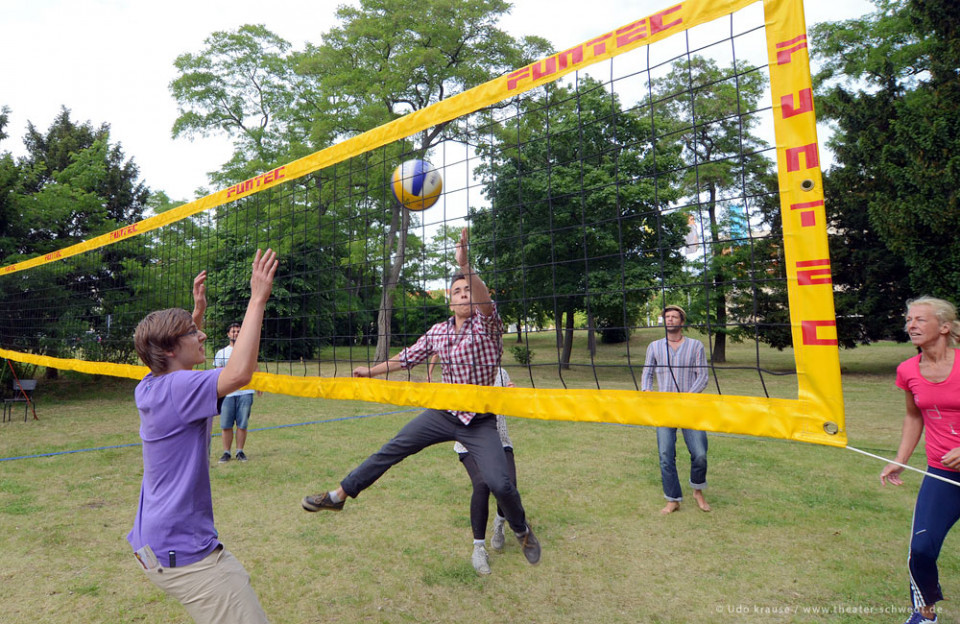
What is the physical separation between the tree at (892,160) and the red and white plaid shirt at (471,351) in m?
13.3

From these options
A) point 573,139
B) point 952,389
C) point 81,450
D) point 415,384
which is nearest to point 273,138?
point 573,139

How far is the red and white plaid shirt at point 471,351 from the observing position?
349 cm

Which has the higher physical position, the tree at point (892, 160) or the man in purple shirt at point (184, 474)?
the tree at point (892, 160)

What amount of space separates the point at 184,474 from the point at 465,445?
1742mm

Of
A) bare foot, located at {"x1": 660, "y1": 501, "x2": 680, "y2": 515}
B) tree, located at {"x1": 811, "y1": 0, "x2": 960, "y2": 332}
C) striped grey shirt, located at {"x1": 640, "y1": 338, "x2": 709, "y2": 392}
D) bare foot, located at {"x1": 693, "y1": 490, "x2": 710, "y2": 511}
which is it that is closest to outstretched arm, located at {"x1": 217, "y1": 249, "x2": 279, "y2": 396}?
striped grey shirt, located at {"x1": 640, "y1": 338, "x2": 709, "y2": 392}

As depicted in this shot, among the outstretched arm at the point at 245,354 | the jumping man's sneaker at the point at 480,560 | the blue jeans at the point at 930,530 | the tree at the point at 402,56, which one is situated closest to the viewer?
the outstretched arm at the point at 245,354

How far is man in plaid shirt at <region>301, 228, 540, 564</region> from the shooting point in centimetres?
336

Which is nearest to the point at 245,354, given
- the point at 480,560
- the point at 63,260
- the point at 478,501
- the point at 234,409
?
the point at 478,501

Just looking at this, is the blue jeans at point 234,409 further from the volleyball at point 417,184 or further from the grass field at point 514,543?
the volleyball at point 417,184

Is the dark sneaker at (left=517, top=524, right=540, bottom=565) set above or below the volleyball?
below

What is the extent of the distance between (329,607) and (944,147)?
50.6 feet

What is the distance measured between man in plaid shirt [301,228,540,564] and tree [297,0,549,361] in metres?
15.9

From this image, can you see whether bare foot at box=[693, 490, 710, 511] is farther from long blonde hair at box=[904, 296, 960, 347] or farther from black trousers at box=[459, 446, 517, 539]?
long blonde hair at box=[904, 296, 960, 347]

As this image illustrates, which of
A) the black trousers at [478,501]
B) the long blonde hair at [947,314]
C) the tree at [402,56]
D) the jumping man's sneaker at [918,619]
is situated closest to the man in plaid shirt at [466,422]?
the black trousers at [478,501]
